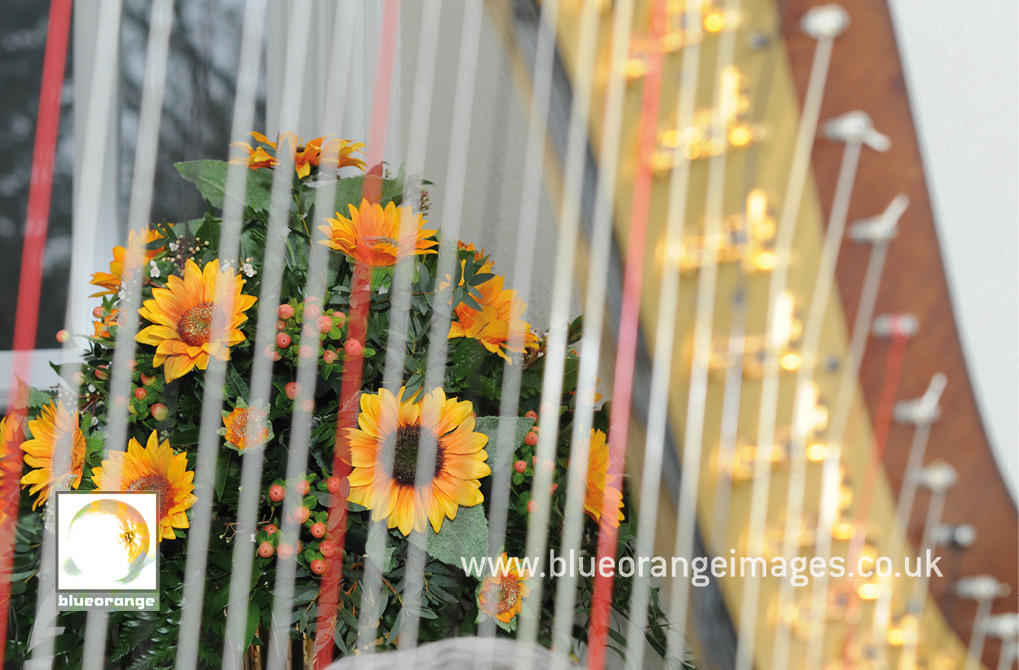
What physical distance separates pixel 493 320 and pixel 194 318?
19 centimetres

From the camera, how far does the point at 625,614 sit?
Result: 2.05 feet

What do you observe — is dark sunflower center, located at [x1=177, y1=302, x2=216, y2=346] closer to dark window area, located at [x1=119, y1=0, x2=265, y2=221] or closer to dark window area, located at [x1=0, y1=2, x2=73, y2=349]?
dark window area, located at [x1=119, y1=0, x2=265, y2=221]

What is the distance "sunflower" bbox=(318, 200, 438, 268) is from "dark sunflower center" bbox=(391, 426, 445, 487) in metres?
0.11

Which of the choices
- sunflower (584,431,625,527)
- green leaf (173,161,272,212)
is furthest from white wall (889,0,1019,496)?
green leaf (173,161,272,212)

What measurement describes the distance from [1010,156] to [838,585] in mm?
348

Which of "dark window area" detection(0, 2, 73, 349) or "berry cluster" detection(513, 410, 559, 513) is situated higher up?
"dark window area" detection(0, 2, 73, 349)

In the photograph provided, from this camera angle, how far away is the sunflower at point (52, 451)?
529mm

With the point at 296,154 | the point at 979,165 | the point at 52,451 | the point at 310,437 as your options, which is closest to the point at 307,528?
the point at 310,437

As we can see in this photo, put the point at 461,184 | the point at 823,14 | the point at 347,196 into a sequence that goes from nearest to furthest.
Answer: the point at 823,14 → the point at 347,196 → the point at 461,184

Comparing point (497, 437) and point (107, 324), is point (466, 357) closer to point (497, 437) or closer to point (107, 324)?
point (497, 437)

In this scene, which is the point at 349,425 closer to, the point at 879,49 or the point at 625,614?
the point at 625,614

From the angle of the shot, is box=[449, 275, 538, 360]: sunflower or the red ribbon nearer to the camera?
the red ribbon

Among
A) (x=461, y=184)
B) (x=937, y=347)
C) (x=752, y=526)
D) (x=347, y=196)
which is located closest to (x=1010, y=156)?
(x=937, y=347)

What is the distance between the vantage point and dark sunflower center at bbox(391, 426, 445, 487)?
20.4 inches
